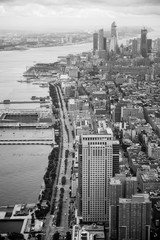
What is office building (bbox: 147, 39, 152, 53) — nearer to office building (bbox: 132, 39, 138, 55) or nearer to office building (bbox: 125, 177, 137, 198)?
office building (bbox: 132, 39, 138, 55)

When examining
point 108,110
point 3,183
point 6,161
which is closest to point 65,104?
point 108,110

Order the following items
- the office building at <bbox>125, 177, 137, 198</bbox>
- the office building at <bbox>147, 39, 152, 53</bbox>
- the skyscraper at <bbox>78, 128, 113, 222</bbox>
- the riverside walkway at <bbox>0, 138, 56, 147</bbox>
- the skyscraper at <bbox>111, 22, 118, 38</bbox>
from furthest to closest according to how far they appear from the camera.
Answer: the office building at <bbox>147, 39, 152, 53</bbox>
the skyscraper at <bbox>111, 22, 118, 38</bbox>
the riverside walkway at <bbox>0, 138, 56, 147</bbox>
the skyscraper at <bbox>78, 128, 113, 222</bbox>
the office building at <bbox>125, 177, 137, 198</bbox>

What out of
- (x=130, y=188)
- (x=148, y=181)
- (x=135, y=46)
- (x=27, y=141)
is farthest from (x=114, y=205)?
(x=135, y=46)

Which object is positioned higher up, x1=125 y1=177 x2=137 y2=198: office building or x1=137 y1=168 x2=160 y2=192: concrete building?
x1=125 y1=177 x2=137 y2=198: office building

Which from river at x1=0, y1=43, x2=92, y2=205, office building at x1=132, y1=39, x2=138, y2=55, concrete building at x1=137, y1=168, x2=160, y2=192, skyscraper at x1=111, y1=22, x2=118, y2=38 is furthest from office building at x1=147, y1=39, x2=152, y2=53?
concrete building at x1=137, y1=168, x2=160, y2=192

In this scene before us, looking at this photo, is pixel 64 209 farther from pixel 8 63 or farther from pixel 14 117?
pixel 8 63

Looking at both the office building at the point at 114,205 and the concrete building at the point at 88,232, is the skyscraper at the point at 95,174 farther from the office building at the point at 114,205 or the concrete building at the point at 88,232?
the office building at the point at 114,205
